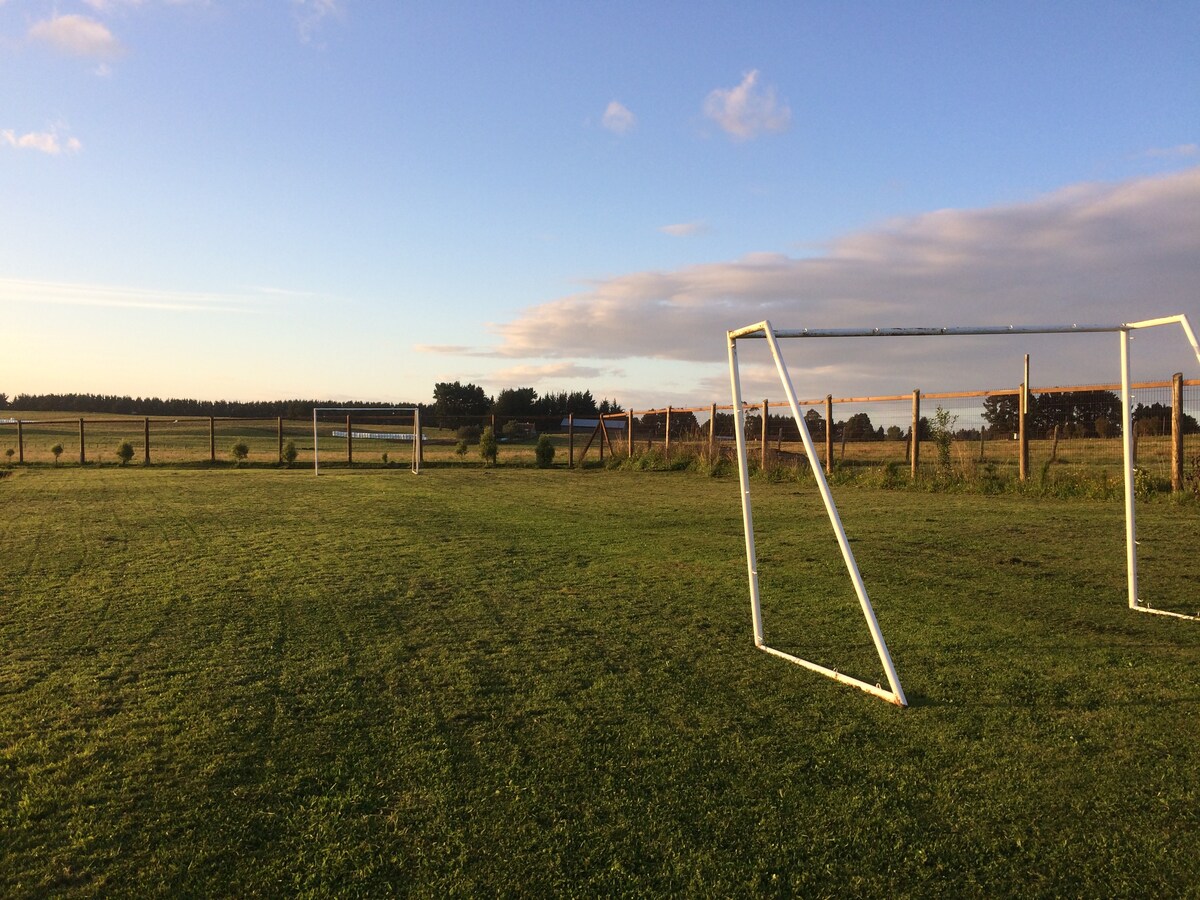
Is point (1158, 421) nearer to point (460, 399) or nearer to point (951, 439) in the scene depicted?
point (951, 439)

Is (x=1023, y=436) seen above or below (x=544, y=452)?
above

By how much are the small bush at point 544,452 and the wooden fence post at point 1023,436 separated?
17220 millimetres

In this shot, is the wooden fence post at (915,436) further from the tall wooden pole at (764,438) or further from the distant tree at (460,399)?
the distant tree at (460,399)

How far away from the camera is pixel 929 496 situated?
16453mm

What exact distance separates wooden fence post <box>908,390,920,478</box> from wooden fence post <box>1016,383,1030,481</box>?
80.9 inches

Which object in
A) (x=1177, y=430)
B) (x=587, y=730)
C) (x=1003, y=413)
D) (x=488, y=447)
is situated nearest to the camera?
(x=587, y=730)

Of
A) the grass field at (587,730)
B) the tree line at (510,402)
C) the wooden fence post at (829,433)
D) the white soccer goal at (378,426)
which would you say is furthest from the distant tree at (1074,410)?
the tree line at (510,402)

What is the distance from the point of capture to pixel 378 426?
39.5 metres

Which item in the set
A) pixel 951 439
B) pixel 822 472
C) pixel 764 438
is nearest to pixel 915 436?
pixel 951 439

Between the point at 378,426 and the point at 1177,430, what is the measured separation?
106ft

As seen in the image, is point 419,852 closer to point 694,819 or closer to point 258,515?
point 694,819

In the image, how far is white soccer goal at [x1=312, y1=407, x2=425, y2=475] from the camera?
26.7 m

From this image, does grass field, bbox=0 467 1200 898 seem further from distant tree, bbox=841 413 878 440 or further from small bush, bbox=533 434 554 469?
small bush, bbox=533 434 554 469

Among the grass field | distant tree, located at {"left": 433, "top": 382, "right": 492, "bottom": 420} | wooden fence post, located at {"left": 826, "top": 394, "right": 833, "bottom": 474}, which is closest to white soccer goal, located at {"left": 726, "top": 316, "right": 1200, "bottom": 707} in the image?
the grass field
